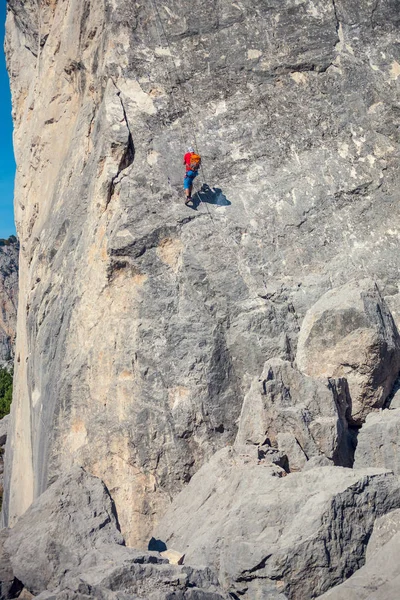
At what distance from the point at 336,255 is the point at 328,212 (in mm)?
892

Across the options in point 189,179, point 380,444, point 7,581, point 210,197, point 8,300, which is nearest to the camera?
point 7,581

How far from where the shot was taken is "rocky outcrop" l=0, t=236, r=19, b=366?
2217 inches

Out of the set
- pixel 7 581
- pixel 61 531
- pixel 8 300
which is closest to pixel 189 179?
pixel 61 531

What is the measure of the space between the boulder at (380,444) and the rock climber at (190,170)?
5.19 metres

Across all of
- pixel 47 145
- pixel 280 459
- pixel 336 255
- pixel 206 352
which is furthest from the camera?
pixel 47 145

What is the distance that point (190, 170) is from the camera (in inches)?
494

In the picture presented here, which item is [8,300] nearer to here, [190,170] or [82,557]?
[190,170]

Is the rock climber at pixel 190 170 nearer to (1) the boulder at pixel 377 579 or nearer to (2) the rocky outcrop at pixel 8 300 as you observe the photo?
(1) the boulder at pixel 377 579

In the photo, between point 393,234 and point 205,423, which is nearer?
point 205,423

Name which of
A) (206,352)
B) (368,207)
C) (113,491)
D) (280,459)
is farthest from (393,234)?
(113,491)

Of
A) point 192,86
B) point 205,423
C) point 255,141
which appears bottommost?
point 205,423

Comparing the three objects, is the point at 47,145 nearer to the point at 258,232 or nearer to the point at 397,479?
the point at 258,232

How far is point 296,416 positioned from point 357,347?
1668 millimetres

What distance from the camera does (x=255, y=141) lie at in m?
13.7
